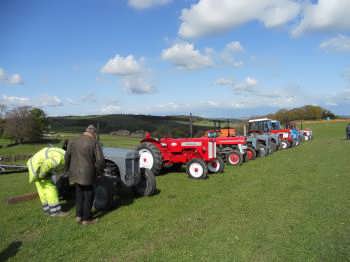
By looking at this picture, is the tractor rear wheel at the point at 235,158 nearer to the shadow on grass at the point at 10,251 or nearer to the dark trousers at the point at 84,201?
the dark trousers at the point at 84,201

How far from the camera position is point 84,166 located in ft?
18.6

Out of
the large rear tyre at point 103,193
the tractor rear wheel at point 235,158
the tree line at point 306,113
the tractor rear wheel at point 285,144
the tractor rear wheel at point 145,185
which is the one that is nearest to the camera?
the large rear tyre at point 103,193

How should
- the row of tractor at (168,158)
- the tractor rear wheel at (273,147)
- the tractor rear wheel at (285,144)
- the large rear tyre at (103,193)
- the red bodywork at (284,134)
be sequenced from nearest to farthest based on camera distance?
the large rear tyre at (103,193) → the row of tractor at (168,158) → the tractor rear wheel at (273,147) → the tractor rear wheel at (285,144) → the red bodywork at (284,134)

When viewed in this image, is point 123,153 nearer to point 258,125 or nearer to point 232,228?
point 232,228

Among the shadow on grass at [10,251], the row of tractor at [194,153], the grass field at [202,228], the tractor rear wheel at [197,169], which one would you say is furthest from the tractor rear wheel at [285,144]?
the shadow on grass at [10,251]

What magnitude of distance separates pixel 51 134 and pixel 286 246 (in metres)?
41.5

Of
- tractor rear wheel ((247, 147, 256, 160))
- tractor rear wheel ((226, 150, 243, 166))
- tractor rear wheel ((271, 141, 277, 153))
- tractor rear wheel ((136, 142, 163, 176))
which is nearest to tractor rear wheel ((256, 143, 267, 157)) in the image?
tractor rear wheel ((247, 147, 256, 160))

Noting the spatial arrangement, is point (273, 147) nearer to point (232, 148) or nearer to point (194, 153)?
point (232, 148)

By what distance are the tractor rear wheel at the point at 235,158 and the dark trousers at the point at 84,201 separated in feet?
26.4

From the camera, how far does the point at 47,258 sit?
4.39 metres

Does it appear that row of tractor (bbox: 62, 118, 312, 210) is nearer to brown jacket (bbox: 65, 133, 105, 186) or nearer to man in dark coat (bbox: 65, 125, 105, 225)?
man in dark coat (bbox: 65, 125, 105, 225)

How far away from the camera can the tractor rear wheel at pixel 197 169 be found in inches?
388

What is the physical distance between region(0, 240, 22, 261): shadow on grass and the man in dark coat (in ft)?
3.52

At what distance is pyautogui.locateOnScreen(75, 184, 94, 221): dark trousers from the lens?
5715 mm
